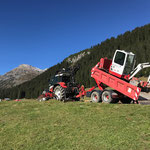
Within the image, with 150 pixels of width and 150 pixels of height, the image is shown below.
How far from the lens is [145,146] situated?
427 centimetres

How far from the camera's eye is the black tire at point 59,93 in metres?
13.4

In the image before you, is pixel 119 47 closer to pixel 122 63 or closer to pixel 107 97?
pixel 122 63

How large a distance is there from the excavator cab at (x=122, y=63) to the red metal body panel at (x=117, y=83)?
2.58 feet

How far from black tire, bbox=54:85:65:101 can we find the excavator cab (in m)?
4.79

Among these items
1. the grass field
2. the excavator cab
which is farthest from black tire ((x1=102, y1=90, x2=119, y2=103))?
the grass field

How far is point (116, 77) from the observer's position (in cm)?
1234

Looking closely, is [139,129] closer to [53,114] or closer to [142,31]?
[53,114]

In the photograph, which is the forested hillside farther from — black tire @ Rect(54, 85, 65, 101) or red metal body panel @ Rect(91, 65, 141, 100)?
red metal body panel @ Rect(91, 65, 141, 100)

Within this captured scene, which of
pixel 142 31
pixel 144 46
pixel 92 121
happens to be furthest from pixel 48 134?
pixel 142 31

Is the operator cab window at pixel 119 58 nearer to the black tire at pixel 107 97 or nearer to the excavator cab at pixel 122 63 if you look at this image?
the excavator cab at pixel 122 63

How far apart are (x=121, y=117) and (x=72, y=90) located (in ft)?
24.6

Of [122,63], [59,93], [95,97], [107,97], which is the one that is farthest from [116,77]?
[59,93]

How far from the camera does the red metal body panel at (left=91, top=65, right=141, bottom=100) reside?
10.6 meters

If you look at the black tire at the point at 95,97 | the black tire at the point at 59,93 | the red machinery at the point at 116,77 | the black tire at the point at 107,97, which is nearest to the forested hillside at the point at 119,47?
the black tire at the point at 59,93
